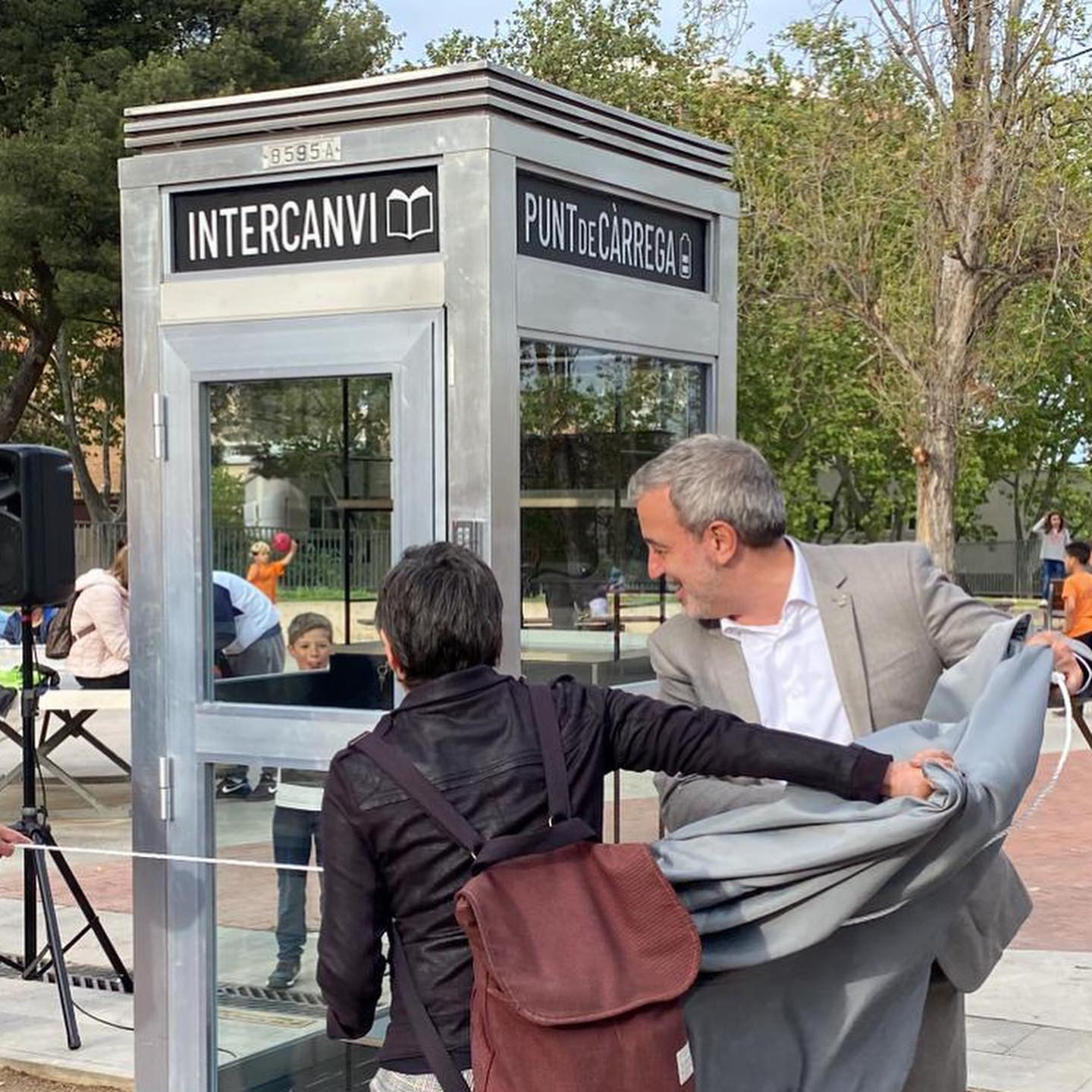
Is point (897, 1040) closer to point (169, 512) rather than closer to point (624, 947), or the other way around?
point (624, 947)

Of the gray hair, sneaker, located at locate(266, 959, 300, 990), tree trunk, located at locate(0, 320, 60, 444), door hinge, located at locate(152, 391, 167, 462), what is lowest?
sneaker, located at locate(266, 959, 300, 990)

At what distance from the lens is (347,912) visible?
263cm

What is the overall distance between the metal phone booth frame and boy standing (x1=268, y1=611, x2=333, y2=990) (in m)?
0.14

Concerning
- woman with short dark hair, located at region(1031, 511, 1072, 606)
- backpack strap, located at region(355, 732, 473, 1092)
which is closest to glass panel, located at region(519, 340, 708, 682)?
backpack strap, located at region(355, 732, 473, 1092)

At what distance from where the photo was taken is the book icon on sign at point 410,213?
4.07 m

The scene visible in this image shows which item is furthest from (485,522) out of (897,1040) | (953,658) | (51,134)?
(51,134)

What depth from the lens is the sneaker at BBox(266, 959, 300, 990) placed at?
4.57 metres

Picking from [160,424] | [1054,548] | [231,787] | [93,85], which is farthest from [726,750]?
[1054,548]

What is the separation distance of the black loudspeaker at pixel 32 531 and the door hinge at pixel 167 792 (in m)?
1.51

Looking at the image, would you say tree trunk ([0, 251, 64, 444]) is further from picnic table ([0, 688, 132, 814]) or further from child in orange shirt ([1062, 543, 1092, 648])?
child in orange shirt ([1062, 543, 1092, 648])

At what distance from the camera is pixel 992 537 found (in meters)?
41.5

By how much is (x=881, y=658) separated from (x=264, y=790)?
197 centimetres

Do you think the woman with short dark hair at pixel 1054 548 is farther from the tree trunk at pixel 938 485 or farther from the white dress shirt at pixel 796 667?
the white dress shirt at pixel 796 667

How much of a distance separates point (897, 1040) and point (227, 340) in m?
2.38
